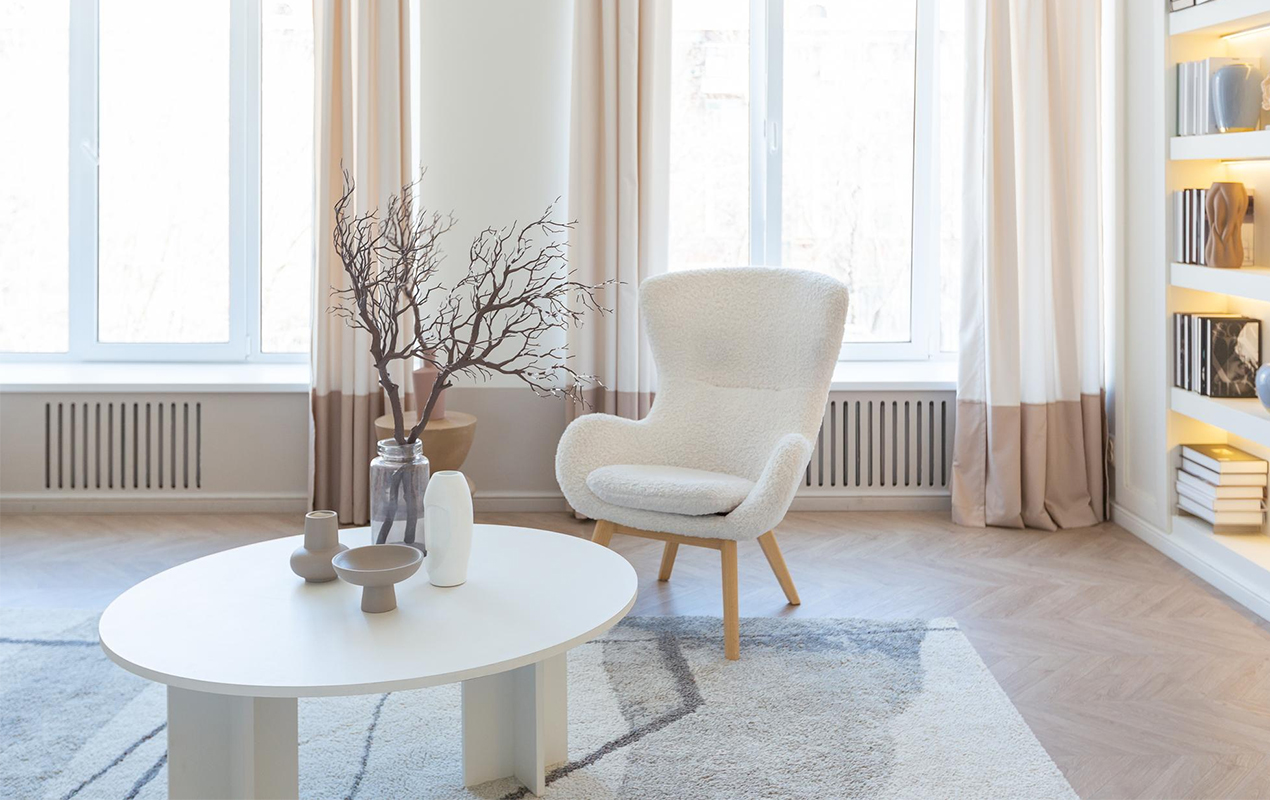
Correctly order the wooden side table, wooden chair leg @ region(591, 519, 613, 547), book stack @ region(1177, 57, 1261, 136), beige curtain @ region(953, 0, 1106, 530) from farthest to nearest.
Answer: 1. beige curtain @ region(953, 0, 1106, 530)
2. the wooden side table
3. book stack @ region(1177, 57, 1261, 136)
4. wooden chair leg @ region(591, 519, 613, 547)

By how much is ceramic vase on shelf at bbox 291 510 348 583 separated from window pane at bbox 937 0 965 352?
3.15m

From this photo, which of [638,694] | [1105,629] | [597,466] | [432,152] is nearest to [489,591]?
[638,694]

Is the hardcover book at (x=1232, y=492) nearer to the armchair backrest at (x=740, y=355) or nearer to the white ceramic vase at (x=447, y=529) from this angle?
the armchair backrest at (x=740, y=355)

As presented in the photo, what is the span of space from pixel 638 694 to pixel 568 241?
6.99ft

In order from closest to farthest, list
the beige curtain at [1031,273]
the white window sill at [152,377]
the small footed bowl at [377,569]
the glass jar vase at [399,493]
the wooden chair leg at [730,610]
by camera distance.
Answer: the small footed bowl at [377,569] < the glass jar vase at [399,493] < the wooden chair leg at [730,610] < the beige curtain at [1031,273] < the white window sill at [152,377]

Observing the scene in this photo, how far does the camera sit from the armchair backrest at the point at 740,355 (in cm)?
318

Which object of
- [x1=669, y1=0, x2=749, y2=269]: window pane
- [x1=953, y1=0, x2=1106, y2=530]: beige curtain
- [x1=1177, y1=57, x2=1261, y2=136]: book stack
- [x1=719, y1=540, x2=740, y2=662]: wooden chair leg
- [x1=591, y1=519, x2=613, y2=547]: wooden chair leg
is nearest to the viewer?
[x1=719, y1=540, x2=740, y2=662]: wooden chair leg

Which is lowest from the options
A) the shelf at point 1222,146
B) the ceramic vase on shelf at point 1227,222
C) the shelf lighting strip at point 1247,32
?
the ceramic vase on shelf at point 1227,222

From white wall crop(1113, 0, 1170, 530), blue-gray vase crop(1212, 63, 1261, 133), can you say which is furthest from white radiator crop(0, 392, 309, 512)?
blue-gray vase crop(1212, 63, 1261, 133)

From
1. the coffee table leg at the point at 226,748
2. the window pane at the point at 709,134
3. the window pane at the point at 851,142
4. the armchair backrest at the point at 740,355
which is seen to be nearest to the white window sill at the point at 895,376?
the window pane at the point at 851,142

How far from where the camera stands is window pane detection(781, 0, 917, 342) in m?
4.62

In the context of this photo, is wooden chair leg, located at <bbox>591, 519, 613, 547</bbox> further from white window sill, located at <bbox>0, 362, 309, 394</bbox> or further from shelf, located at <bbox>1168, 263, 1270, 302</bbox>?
shelf, located at <bbox>1168, 263, 1270, 302</bbox>

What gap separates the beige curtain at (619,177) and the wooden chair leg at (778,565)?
118 cm

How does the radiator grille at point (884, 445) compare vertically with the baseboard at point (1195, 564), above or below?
above
